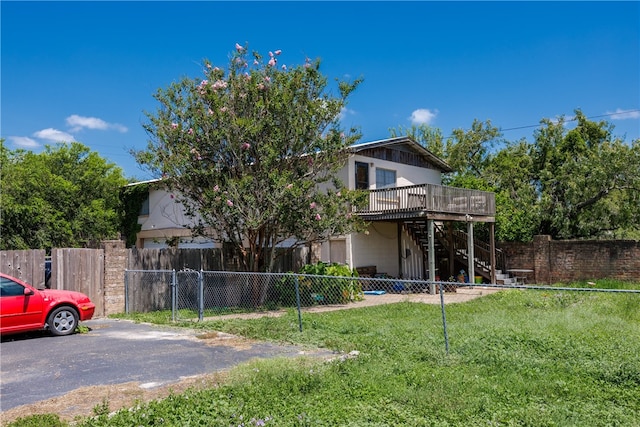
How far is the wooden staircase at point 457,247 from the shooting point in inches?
872

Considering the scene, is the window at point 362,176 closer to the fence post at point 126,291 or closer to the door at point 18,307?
the fence post at point 126,291

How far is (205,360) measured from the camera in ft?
25.4

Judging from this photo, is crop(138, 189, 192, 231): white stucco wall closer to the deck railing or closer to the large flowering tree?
the deck railing

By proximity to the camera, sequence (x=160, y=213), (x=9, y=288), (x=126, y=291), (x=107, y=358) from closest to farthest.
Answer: (x=107, y=358) < (x=9, y=288) < (x=126, y=291) < (x=160, y=213)

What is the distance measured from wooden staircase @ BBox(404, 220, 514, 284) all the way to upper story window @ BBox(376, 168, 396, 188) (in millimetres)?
1842

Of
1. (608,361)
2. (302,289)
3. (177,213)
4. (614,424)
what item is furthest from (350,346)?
(177,213)

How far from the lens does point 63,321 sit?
10109 mm

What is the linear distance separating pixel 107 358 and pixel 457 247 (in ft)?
59.0

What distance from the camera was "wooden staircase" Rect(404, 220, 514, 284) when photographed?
2214cm

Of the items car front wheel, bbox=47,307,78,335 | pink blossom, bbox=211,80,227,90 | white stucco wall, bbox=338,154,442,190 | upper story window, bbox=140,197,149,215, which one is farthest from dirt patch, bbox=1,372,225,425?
upper story window, bbox=140,197,149,215

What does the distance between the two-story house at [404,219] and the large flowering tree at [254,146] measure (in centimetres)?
414

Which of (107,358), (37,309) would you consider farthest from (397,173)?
(107,358)

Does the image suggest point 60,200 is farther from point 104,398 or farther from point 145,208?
point 104,398

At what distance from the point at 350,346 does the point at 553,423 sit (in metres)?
3.94
